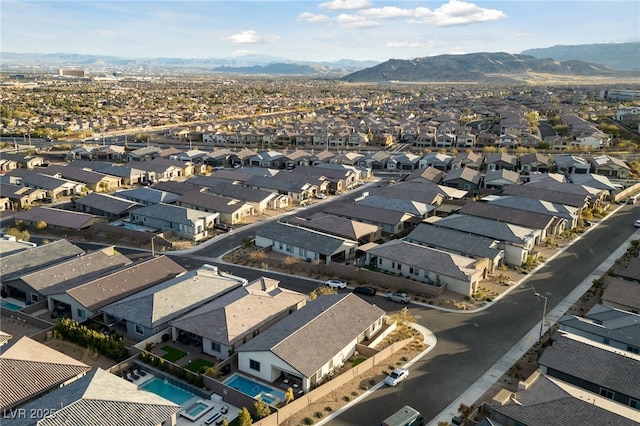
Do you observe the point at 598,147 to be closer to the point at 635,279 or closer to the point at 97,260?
the point at 635,279

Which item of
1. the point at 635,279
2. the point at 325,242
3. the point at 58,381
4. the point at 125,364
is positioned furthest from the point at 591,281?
the point at 58,381

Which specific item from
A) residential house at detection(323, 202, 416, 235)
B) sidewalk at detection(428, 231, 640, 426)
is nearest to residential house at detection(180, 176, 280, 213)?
residential house at detection(323, 202, 416, 235)

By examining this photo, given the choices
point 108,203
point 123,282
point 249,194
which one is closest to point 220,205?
point 249,194

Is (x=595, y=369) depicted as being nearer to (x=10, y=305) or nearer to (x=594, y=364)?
(x=594, y=364)

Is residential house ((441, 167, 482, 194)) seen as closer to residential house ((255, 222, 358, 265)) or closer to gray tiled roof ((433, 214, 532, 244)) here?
gray tiled roof ((433, 214, 532, 244))

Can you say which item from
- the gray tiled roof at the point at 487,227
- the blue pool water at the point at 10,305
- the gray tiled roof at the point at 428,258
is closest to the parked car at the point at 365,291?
the gray tiled roof at the point at 428,258

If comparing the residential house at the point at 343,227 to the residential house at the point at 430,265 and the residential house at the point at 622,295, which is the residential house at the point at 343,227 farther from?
the residential house at the point at 622,295
